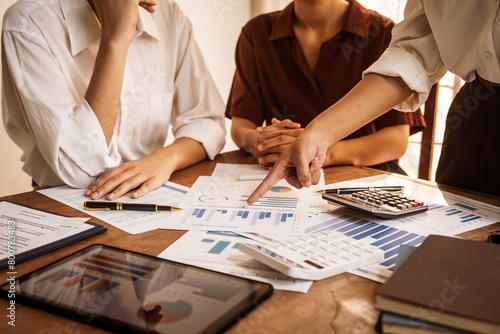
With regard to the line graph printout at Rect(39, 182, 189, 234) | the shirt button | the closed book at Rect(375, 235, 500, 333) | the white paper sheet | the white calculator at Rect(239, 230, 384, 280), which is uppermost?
the shirt button

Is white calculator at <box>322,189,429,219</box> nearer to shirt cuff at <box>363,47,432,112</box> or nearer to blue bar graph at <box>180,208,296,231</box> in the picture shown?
blue bar graph at <box>180,208,296,231</box>

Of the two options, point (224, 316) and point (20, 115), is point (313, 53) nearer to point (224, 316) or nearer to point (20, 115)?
point (20, 115)

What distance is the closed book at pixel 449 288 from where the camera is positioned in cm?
41

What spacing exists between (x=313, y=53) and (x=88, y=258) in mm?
1151

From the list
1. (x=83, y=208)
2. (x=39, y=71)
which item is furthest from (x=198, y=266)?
(x=39, y=71)

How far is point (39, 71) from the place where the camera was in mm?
1047

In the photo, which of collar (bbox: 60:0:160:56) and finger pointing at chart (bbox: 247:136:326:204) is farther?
collar (bbox: 60:0:160:56)

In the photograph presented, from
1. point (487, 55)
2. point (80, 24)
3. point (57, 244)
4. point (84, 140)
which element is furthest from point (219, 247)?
point (80, 24)

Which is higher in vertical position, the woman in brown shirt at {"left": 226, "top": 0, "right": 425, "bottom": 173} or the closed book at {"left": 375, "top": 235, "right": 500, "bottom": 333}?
the woman in brown shirt at {"left": 226, "top": 0, "right": 425, "bottom": 173}

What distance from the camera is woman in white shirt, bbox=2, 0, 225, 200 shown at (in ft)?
3.31

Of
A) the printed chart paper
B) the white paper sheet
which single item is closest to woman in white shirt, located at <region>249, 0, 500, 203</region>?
Answer: the printed chart paper

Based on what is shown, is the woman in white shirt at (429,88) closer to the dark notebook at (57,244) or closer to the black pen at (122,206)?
the black pen at (122,206)

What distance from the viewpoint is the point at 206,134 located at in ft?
4.22

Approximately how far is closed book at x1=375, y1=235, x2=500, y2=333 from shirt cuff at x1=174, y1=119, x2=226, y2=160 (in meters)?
0.83
